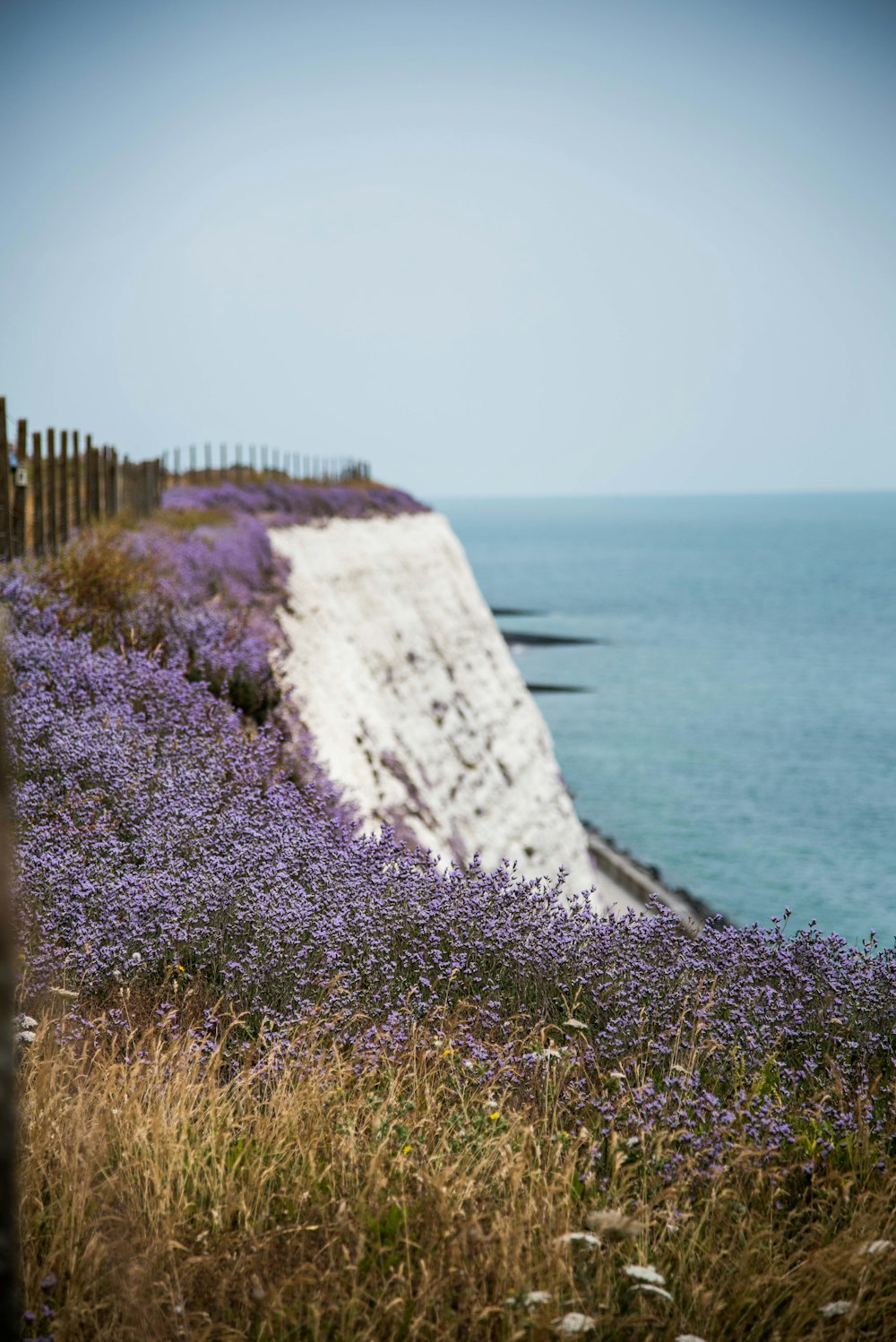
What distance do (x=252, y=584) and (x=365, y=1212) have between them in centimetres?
1178

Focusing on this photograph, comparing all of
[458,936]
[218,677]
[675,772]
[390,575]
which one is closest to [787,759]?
[675,772]

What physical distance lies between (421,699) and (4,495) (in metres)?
7.78

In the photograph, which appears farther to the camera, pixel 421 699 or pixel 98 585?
pixel 421 699

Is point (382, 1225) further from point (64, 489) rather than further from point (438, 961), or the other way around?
point (64, 489)

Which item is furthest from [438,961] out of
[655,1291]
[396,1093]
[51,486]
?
[51,486]

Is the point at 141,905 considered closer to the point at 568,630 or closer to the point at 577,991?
the point at 577,991

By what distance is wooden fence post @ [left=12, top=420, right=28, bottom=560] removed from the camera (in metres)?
12.8

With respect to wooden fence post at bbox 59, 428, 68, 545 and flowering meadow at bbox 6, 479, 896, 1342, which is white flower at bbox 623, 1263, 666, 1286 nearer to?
flowering meadow at bbox 6, 479, 896, 1342

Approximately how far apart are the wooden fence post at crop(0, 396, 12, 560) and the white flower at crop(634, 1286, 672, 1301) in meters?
11.0

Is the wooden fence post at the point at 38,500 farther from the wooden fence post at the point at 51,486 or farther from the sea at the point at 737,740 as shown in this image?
the sea at the point at 737,740

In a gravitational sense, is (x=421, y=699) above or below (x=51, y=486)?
below

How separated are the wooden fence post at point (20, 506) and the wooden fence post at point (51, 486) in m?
0.61

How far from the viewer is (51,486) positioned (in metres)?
14.7

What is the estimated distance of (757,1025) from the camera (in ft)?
13.8
